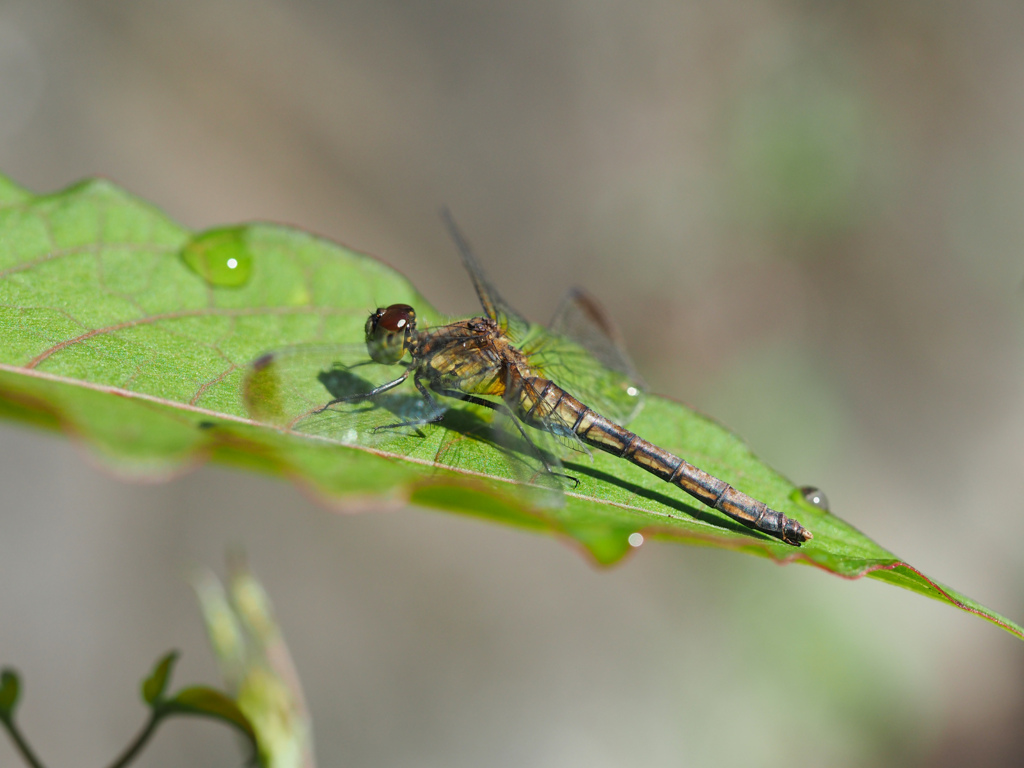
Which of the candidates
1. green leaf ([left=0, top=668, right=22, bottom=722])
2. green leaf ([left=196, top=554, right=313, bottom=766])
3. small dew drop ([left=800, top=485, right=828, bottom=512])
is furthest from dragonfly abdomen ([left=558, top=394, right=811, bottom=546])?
green leaf ([left=0, top=668, right=22, bottom=722])

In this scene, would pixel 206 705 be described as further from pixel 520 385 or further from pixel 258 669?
pixel 520 385

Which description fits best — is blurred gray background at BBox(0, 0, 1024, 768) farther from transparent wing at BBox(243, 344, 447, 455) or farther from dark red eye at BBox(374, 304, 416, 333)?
dark red eye at BBox(374, 304, 416, 333)

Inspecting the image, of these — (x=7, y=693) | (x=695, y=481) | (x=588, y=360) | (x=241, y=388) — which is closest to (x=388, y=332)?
(x=241, y=388)

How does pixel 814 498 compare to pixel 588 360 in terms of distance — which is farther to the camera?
pixel 588 360

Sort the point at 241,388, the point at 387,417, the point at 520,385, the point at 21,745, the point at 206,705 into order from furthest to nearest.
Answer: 1. the point at 520,385
2. the point at 387,417
3. the point at 241,388
4. the point at 206,705
5. the point at 21,745

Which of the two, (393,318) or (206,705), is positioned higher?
(393,318)

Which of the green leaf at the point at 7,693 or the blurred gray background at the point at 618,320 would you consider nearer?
the green leaf at the point at 7,693

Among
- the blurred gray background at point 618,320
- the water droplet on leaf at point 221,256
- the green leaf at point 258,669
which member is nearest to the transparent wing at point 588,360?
the water droplet on leaf at point 221,256

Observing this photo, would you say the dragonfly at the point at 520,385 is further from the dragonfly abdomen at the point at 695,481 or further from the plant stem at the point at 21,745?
the plant stem at the point at 21,745
